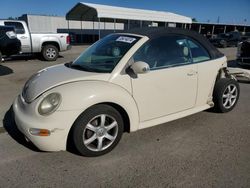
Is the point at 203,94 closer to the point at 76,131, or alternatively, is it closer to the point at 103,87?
the point at 103,87

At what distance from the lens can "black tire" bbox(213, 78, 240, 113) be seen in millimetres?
4285

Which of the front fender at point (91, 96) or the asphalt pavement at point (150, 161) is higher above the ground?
the front fender at point (91, 96)

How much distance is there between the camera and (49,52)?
473 inches

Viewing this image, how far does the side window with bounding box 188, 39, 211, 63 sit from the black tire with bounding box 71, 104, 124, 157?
1681 millimetres

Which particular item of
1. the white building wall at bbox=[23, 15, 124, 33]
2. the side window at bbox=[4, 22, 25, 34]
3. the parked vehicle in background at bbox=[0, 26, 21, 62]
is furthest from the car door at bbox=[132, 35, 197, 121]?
the white building wall at bbox=[23, 15, 124, 33]

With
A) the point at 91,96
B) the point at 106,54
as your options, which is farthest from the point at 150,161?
the point at 106,54

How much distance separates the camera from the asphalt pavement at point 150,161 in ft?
8.51

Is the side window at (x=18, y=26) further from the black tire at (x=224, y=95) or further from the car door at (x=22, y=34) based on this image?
the black tire at (x=224, y=95)

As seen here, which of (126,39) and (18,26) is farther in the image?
(18,26)

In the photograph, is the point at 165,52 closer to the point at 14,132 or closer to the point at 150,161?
the point at 150,161

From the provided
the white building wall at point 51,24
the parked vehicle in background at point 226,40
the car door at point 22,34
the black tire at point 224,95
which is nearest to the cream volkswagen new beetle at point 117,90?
the black tire at point 224,95

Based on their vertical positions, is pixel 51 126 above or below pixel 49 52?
below

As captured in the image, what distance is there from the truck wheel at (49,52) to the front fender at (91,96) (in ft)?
31.8

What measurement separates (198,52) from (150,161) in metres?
2.04
